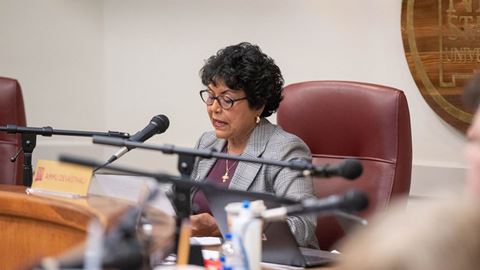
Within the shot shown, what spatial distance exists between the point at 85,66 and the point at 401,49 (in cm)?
177

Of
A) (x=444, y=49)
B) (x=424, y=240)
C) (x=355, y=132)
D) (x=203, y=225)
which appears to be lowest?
(x=203, y=225)

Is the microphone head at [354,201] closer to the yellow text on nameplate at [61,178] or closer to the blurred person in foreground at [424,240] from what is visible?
the blurred person in foreground at [424,240]

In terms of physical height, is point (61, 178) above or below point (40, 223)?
above

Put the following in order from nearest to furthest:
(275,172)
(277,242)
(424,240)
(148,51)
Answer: (424,240) → (277,242) → (275,172) → (148,51)

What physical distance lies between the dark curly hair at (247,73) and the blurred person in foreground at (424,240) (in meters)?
2.02

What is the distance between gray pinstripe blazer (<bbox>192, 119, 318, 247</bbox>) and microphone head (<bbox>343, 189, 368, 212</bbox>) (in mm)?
1118

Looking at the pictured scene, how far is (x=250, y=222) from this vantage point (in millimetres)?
1841

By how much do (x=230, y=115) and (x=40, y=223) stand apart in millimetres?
844

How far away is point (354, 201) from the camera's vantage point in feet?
4.86

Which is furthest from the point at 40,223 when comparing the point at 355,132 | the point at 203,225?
→ the point at 355,132

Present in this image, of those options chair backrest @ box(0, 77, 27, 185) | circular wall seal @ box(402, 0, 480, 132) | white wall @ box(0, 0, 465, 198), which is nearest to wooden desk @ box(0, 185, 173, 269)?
chair backrest @ box(0, 77, 27, 185)

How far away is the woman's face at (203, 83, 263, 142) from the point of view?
296 cm

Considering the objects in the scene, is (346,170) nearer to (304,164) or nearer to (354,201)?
(304,164)

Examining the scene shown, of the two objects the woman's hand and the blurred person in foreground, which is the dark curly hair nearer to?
the woman's hand
